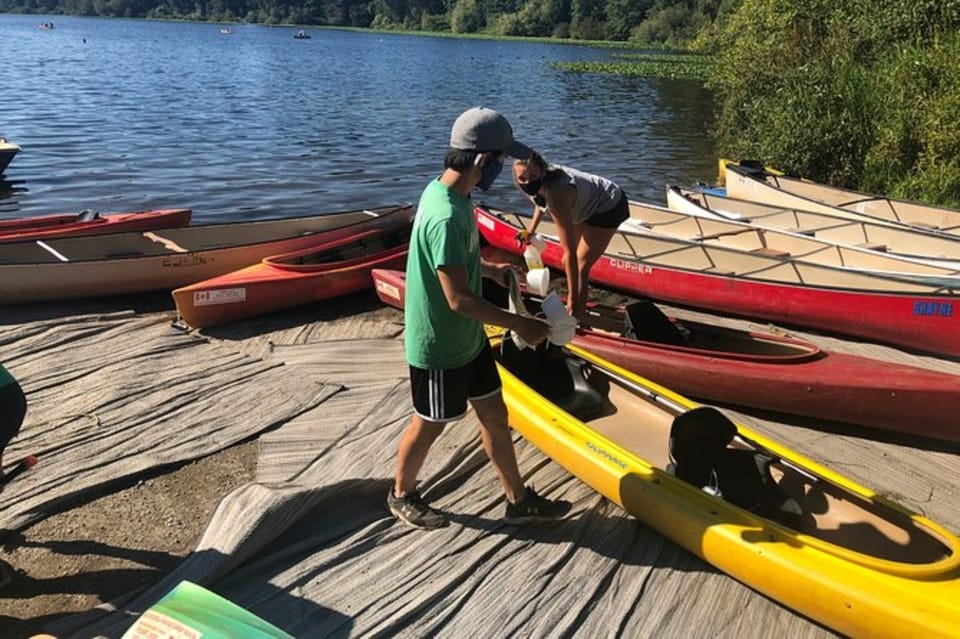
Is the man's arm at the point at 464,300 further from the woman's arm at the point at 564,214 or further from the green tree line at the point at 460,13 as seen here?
A: the green tree line at the point at 460,13

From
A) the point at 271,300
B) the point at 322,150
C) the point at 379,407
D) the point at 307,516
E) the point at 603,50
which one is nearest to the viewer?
the point at 307,516

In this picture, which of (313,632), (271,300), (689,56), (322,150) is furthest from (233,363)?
(689,56)

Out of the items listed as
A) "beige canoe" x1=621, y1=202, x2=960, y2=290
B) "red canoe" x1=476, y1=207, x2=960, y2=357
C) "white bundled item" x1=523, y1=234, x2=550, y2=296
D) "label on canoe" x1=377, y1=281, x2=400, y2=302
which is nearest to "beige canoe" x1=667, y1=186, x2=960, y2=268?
"beige canoe" x1=621, y1=202, x2=960, y2=290

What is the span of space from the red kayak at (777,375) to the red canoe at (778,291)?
1.29 meters

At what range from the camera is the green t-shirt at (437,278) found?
357cm

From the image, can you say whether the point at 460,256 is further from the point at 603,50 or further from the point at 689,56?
the point at 603,50

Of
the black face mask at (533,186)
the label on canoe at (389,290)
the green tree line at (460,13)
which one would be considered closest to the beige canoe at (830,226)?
the label on canoe at (389,290)

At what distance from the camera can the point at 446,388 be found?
12.9 ft

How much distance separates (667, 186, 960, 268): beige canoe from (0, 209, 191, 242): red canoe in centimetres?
751

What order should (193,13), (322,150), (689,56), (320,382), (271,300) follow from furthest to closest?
(193,13) → (689,56) → (322,150) → (271,300) → (320,382)

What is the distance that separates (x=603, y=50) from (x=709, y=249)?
64579mm

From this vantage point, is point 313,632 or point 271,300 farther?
point 271,300

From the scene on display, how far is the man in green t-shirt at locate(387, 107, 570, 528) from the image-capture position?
3.61 meters

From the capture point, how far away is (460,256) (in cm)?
358
